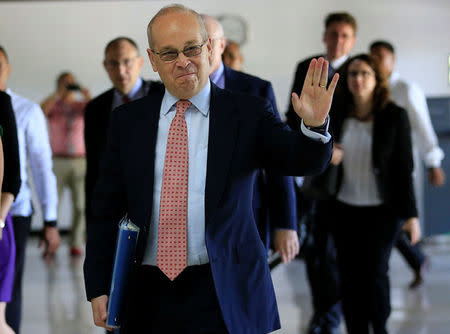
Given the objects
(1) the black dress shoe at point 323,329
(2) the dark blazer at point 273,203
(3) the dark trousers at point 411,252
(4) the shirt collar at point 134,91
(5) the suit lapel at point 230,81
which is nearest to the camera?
(2) the dark blazer at point 273,203

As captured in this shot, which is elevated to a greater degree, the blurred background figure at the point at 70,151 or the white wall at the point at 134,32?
the white wall at the point at 134,32

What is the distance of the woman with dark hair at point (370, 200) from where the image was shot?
3793mm

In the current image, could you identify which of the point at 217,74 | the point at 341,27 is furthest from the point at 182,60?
the point at 341,27

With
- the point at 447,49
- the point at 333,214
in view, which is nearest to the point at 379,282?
the point at 333,214

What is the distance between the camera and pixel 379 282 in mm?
3789

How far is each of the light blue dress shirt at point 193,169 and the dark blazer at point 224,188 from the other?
0.02 m

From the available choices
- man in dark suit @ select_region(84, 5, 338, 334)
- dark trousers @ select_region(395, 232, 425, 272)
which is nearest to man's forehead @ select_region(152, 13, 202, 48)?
man in dark suit @ select_region(84, 5, 338, 334)

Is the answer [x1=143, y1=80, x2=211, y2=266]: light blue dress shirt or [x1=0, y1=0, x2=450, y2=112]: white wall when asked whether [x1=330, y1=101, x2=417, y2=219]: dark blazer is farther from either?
[x1=0, y1=0, x2=450, y2=112]: white wall

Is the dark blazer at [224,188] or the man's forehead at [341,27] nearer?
the dark blazer at [224,188]

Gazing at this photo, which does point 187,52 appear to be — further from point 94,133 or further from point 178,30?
point 94,133

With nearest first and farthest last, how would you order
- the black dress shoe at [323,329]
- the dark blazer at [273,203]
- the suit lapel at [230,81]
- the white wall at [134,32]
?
1. the dark blazer at [273,203]
2. the suit lapel at [230,81]
3. the black dress shoe at [323,329]
4. the white wall at [134,32]

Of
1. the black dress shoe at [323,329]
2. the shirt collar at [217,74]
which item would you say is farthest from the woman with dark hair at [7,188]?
the black dress shoe at [323,329]

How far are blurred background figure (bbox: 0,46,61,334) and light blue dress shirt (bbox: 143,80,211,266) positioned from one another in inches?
64.4

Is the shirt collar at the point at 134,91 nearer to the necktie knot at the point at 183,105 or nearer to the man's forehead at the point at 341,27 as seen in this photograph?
the man's forehead at the point at 341,27
